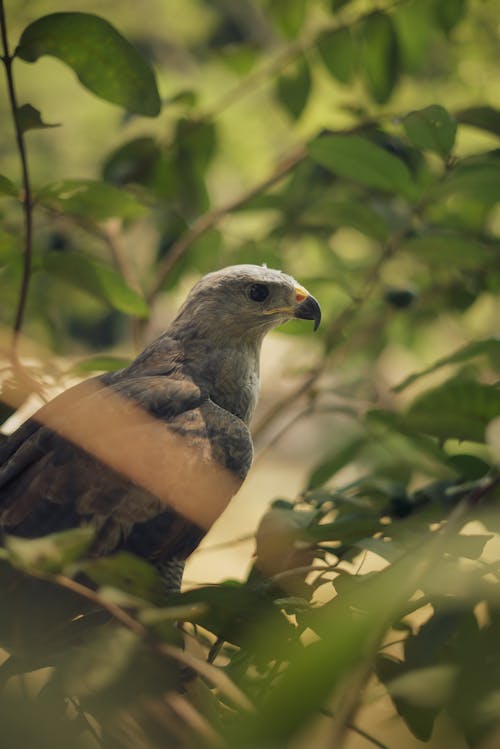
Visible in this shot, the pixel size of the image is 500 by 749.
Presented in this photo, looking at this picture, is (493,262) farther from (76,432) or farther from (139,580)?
(139,580)

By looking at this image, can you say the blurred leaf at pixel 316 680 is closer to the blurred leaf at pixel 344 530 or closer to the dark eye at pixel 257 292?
the blurred leaf at pixel 344 530

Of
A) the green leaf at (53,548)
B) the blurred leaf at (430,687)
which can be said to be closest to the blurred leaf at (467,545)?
the blurred leaf at (430,687)

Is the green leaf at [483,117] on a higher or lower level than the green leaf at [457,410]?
higher

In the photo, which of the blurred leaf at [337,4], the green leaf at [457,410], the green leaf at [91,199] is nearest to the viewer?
the green leaf at [457,410]

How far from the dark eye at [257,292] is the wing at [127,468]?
0.29 meters

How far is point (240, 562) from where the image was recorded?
3111mm

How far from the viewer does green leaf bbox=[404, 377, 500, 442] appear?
4.34 feet

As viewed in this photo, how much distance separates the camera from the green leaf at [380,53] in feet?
7.27

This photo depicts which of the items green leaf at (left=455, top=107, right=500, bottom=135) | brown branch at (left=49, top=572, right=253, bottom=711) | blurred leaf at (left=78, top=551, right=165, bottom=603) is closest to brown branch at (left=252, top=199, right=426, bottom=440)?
green leaf at (left=455, top=107, right=500, bottom=135)

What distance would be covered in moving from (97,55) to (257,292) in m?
0.61

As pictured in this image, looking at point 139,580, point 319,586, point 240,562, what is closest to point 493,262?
point 319,586

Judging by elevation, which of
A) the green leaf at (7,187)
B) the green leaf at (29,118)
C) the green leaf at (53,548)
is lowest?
the green leaf at (53,548)

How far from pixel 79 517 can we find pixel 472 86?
2720 mm

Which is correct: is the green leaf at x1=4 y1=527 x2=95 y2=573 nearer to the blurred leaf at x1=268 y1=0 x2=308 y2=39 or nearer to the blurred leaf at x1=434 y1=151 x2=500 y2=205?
the blurred leaf at x1=434 y1=151 x2=500 y2=205
